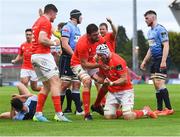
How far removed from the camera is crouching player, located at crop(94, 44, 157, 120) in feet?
38.9

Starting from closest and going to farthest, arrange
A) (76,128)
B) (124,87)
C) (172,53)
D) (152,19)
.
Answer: (76,128)
(124,87)
(152,19)
(172,53)

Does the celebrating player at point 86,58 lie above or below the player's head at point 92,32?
below

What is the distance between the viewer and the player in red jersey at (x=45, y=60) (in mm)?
11453

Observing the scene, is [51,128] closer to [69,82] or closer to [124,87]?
[124,87]

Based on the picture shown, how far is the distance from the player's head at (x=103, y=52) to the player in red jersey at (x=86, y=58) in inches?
8.3

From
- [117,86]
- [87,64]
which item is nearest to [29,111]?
[87,64]

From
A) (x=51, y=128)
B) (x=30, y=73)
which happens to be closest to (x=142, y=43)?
(x=30, y=73)

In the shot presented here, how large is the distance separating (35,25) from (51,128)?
258cm

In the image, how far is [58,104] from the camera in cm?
1145

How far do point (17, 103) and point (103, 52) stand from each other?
184 cm

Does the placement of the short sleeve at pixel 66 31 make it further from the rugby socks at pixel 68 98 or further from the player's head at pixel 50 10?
the player's head at pixel 50 10

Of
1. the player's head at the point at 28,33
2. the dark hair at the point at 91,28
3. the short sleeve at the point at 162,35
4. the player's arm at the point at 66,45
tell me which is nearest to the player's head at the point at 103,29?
the player's arm at the point at 66,45

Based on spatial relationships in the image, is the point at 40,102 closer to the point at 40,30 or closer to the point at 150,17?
the point at 40,30

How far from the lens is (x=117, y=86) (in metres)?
12.2
